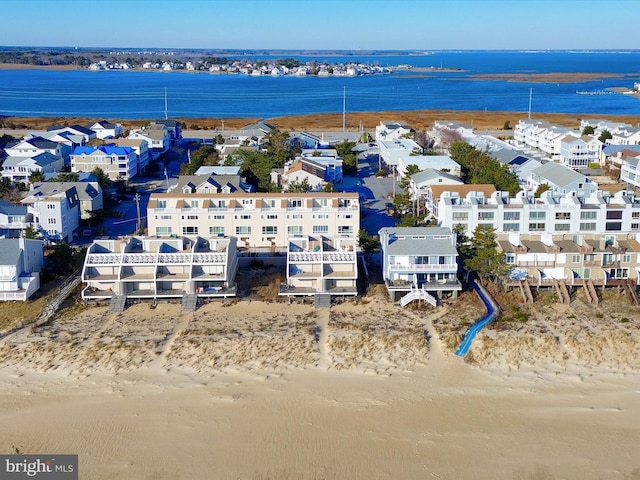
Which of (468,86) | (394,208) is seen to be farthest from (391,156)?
(468,86)

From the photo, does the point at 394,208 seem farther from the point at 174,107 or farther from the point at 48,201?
the point at 174,107

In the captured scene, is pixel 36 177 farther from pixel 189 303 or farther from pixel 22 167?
pixel 189 303

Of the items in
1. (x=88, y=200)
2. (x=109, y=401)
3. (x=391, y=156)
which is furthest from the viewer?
(x=391, y=156)

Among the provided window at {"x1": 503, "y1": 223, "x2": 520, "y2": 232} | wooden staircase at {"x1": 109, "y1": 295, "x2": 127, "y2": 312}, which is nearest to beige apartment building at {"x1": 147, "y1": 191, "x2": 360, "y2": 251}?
wooden staircase at {"x1": 109, "y1": 295, "x2": 127, "y2": 312}

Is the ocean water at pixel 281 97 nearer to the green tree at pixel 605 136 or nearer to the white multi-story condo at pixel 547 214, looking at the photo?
the green tree at pixel 605 136

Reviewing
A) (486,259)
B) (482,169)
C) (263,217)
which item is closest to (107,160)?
(263,217)

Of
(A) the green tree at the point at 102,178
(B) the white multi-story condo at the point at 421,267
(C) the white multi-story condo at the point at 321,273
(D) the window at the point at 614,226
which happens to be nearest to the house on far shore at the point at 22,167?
(A) the green tree at the point at 102,178
